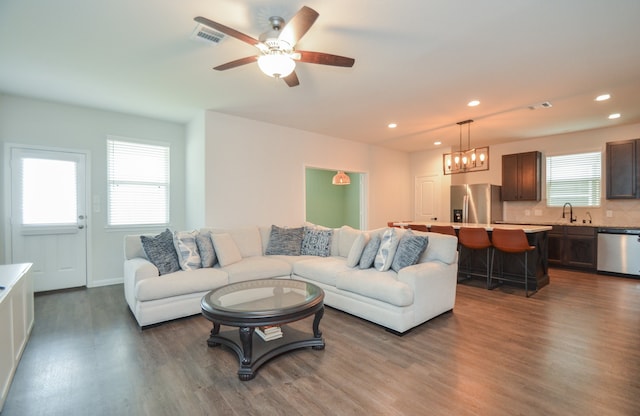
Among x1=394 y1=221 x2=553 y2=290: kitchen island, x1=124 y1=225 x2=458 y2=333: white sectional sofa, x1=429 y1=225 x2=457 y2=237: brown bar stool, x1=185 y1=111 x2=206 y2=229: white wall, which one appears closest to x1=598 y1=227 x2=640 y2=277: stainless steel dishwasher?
x1=394 y1=221 x2=553 y2=290: kitchen island

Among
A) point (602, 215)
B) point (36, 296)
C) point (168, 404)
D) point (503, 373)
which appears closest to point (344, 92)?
point (503, 373)

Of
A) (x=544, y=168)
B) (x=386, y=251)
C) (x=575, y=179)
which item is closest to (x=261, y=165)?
(x=386, y=251)

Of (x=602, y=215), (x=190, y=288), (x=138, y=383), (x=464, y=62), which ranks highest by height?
(x=464, y=62)

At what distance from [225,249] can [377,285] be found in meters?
2.09

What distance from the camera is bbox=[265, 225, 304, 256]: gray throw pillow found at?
454 cm

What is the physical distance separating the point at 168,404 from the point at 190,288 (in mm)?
1490

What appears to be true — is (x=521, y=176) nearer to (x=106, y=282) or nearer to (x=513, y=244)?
(x=513, y=244)

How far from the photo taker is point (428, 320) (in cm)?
318

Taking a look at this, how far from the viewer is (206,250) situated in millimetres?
3756

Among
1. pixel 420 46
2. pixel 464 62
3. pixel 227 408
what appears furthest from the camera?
pixel 464 62

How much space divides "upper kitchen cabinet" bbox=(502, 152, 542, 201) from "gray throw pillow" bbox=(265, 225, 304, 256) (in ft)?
17.0

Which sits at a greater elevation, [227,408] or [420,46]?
[420,46]

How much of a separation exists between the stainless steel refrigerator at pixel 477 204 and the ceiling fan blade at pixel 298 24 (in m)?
5.93

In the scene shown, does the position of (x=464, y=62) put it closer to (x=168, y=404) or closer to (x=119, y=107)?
(x=168, y=404)
